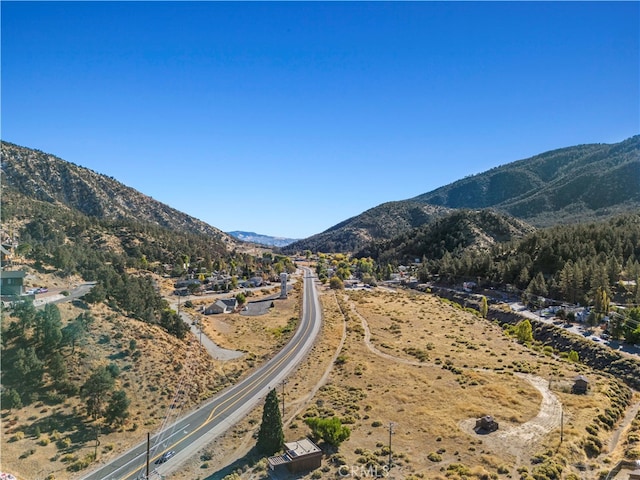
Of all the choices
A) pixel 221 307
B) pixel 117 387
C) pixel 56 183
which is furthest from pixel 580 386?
pixel 56 183

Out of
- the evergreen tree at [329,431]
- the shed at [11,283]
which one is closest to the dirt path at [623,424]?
the evergreen tree at [329,431]

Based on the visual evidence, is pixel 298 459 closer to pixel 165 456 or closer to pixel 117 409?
pixel 165 456

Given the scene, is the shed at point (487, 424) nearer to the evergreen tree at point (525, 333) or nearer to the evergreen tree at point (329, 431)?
the evergreen tree at point (329, 431)

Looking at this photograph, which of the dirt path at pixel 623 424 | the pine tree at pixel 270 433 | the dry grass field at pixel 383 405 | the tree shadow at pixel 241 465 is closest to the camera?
the tree shadow at pixel 241 465

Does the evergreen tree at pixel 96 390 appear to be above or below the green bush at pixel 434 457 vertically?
above

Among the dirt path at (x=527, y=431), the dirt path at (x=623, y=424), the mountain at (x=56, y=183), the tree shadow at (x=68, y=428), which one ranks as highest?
the mountain at (x=56, y=183)

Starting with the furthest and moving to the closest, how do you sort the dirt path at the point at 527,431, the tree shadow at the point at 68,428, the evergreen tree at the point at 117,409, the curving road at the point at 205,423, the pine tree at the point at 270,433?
the evergreen tree at the point at 117,409
the dirt path at the point at 527,431
the pine tree at the point at 270,433
the tree shadow at the point at 68,428
the curving road at the point at 205,423
